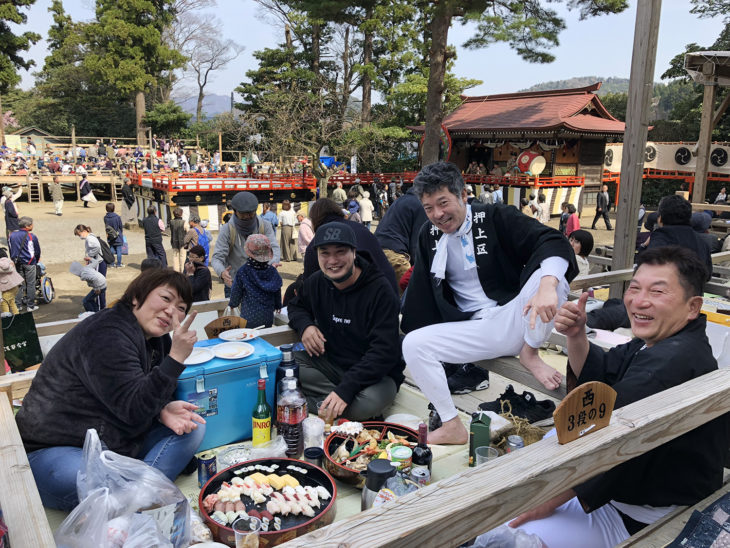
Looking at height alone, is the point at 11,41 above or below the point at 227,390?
above

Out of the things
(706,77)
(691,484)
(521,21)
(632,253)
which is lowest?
(691,484)

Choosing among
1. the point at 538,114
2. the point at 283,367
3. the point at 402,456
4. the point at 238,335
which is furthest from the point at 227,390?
the point at 538,114

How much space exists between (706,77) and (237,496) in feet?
42.3

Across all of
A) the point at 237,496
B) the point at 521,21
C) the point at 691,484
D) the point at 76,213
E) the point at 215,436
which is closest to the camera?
the point at 691,484

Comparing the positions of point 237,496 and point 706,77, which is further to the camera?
point 706,77

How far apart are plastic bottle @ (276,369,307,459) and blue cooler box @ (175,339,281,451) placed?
201 mm

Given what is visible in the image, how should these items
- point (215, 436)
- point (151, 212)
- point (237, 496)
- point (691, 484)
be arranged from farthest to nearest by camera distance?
point (151, 212), point (215, 436), point (237, 496), point (691, 484)

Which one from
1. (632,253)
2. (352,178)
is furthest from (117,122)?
(632,253)

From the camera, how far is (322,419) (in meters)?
3.29

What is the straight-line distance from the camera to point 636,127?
17.8 ft

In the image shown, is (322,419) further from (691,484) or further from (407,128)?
(407,128)

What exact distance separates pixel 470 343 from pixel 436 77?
34.2ft

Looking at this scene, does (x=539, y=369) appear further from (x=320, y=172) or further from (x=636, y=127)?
(x=320, y=172)

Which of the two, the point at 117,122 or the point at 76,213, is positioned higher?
the point at 117,122
